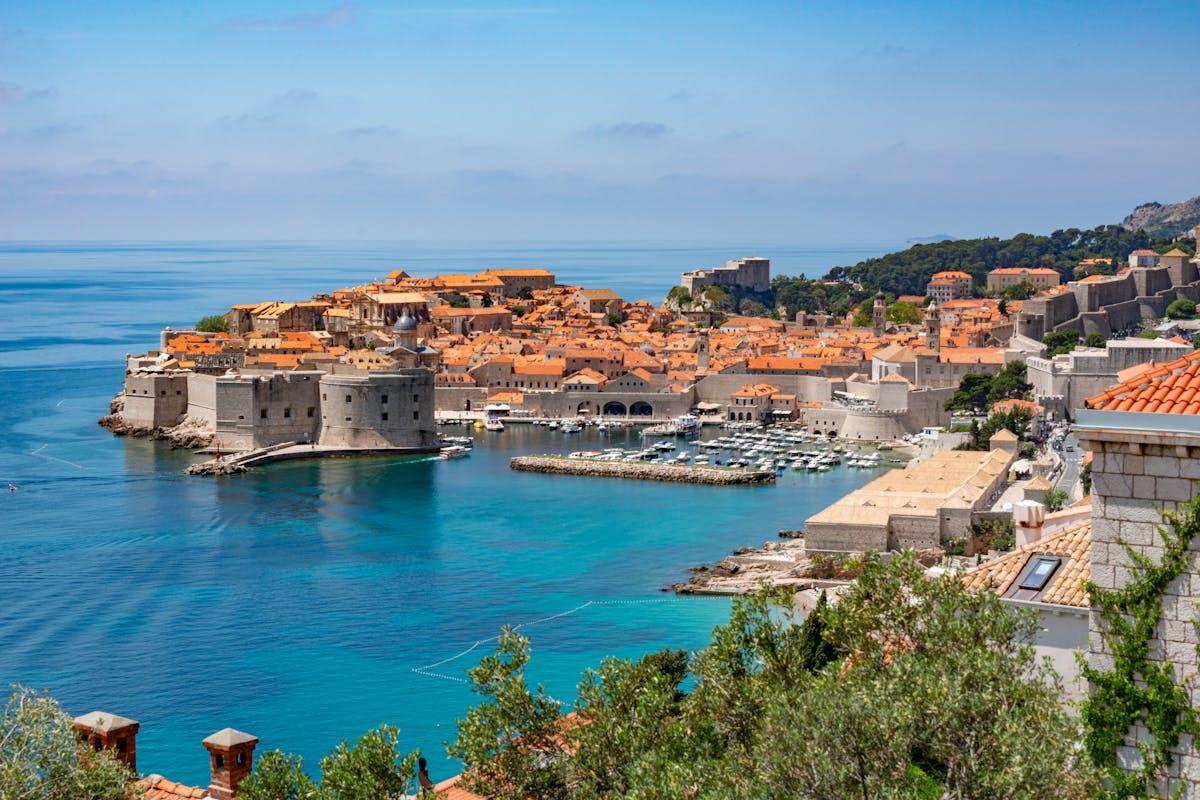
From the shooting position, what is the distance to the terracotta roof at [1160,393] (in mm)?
3328

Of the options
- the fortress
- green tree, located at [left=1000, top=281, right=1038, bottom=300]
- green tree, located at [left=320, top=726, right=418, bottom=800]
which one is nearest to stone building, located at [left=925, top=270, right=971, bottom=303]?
green tree, located at [left=1000, top=281, right=1038, bottom=300]

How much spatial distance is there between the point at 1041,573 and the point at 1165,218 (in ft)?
307

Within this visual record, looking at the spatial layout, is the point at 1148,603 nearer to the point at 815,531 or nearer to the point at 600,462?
the point at 815,531

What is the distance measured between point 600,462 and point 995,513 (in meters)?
11.0

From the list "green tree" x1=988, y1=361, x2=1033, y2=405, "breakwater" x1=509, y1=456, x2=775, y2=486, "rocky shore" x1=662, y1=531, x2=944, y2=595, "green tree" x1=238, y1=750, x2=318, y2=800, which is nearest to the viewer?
"green tree" x1=238, y1=750, x2=318, y2=800

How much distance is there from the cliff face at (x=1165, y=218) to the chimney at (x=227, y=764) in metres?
82.6

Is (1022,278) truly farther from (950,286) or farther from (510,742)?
(510,742)

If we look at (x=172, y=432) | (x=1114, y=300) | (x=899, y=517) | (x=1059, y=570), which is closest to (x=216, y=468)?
(x=172, y=432)

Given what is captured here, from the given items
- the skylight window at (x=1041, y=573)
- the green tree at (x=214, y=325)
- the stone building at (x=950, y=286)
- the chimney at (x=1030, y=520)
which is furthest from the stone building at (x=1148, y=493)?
the stone building at (x=950, y=286)

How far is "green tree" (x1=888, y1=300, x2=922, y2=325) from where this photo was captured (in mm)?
49594

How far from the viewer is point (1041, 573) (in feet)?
16.4

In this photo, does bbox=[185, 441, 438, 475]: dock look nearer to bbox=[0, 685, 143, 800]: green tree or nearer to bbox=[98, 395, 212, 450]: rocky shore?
bbox=[98, 395, 212, 450]: rocky shore

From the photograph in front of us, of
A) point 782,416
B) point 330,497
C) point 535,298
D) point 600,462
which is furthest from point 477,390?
point 535,298

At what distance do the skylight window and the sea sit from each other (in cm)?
592
